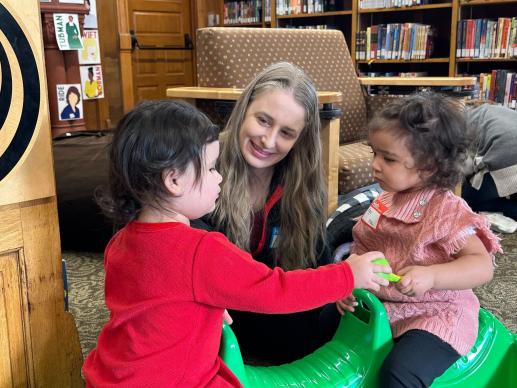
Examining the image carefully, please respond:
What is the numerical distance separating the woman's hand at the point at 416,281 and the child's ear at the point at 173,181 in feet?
1.44

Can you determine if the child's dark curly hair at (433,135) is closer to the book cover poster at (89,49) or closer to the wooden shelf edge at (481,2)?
the wooden shelf edge at (481,2)

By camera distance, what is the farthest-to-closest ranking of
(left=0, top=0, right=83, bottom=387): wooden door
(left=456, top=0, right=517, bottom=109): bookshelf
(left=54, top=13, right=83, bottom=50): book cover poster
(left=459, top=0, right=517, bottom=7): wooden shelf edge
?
(left=456, top=0, right=517, bottom=109): bookshelf
(left=459, top=0, right=517, bottom=7): wooden shelf edge
(left=54, top=13, right=83, bottom=50): book cover poster
(left=0, top=0, right=83, bottom=387): wooden door

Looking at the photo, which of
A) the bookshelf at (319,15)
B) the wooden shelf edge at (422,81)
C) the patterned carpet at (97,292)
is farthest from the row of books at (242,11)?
the patterned carpet at (97,292)

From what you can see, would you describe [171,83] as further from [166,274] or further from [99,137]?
[166,274]

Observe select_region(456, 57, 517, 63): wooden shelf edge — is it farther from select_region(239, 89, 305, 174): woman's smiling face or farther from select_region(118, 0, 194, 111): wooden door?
select_region(239, 89, 305, 174): woman's smiling face

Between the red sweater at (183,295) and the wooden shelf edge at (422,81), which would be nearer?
the red sweater at (183,295)

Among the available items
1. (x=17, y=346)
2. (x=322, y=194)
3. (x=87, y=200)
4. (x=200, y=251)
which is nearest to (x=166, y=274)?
(x=200, y=251)

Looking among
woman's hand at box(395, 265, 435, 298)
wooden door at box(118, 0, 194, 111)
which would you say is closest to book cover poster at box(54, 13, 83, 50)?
wooden door at box(118, 0, 194, 111)

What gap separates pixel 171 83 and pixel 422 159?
4.75 m

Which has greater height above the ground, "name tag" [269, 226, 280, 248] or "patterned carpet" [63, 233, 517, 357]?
"name tag" [269, 226, 280, 248]

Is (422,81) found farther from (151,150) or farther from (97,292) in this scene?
(151,150)

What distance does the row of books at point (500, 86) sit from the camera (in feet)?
12.5

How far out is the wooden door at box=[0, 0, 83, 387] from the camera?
996 millimetres

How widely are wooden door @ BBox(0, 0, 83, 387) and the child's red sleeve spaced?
430 millimetres
